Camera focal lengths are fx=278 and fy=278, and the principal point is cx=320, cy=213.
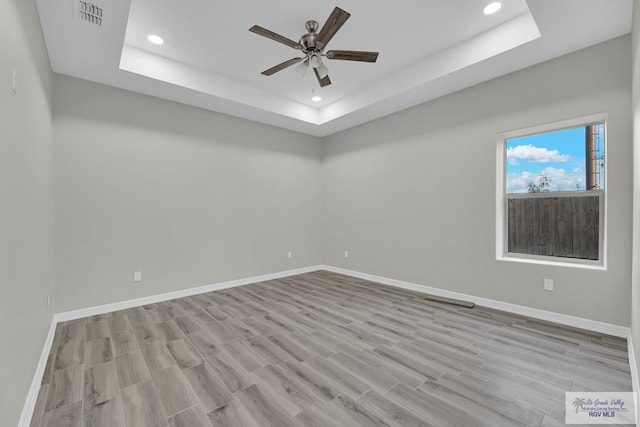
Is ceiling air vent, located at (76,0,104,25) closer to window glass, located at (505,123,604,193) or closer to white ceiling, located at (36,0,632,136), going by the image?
white ceiling, located at (36,0,632,136)

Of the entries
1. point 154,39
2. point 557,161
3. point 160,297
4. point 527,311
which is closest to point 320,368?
point 527,311

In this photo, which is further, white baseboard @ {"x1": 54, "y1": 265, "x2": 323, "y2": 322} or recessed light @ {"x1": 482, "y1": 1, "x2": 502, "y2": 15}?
white baseboard @ {"x1": 54, "y1": 265, "x2": 323, "y2": 322}

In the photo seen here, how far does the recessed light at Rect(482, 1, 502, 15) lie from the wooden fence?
208 cm

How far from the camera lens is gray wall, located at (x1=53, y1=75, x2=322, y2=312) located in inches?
129

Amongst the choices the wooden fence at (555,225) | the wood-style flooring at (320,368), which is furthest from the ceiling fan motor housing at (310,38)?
the wooden fence at (555,225)

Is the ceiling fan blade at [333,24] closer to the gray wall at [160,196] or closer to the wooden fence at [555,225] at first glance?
the gray wall at [160,196]

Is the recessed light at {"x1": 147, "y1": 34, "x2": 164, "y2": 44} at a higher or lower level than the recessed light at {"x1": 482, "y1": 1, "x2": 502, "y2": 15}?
lower

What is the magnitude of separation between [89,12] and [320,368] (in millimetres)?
3474

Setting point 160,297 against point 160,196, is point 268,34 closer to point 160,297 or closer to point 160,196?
point 160,196

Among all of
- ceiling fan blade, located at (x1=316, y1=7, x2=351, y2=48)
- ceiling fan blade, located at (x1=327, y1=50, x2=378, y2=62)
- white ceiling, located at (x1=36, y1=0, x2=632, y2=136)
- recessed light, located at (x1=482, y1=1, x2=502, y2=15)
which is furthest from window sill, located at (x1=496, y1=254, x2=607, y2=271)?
ceiling fan blade, located at (x1=316, y1=7, x2=351, y2=48)

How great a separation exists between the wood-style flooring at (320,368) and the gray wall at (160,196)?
2.20 ft

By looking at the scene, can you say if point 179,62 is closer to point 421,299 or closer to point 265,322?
point 265,322

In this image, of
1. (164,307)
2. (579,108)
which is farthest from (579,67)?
(164,307)

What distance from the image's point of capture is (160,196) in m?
3.89
